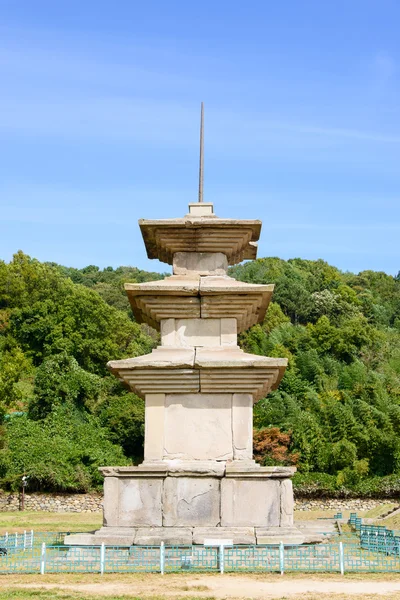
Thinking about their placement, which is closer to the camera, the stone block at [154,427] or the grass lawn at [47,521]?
the stone block at [154,427]

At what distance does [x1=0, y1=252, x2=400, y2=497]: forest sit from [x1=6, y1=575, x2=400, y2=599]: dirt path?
26974 mm

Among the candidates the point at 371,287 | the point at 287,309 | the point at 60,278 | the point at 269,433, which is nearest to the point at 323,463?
the point at 269,433

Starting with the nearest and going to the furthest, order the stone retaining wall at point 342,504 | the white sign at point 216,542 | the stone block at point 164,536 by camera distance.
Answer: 1. the white sign at point 216,542
2. the stone block at point 164,536
3. the stone retaining wall at point 342,504

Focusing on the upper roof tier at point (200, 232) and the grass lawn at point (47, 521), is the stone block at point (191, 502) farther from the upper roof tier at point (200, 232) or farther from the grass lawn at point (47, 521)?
the grass lawn at point (47, 521)

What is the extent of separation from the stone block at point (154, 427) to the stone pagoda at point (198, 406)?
0.02 metres

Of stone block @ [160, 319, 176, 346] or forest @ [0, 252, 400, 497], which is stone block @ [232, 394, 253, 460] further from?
forest @ [0, 252, 400, 497]

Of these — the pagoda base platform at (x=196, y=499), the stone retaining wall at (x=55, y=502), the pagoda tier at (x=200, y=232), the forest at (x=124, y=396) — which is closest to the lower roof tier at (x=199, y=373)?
the pagoda base platform at (x=196, y=499)

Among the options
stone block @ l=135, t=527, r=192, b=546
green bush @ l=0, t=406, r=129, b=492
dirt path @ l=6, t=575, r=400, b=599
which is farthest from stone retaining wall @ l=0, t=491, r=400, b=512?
dirt path @ l=6, t=575, r=400, b=599

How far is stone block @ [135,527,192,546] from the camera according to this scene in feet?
38.3

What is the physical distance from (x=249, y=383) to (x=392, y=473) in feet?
103

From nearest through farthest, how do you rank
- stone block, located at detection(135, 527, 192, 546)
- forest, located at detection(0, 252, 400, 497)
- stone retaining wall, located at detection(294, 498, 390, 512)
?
stone block, located at detection(135, 527, 192, 546) → stone retaining wall, located at detection(294, 498, 390, 512) → forest, located at detection(0, 252, 400, 497)

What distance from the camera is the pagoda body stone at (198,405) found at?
12.2m

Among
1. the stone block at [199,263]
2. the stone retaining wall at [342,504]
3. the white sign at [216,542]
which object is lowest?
the stone retaining wall at [342,504]

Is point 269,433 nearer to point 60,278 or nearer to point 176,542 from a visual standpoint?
point 60,278
